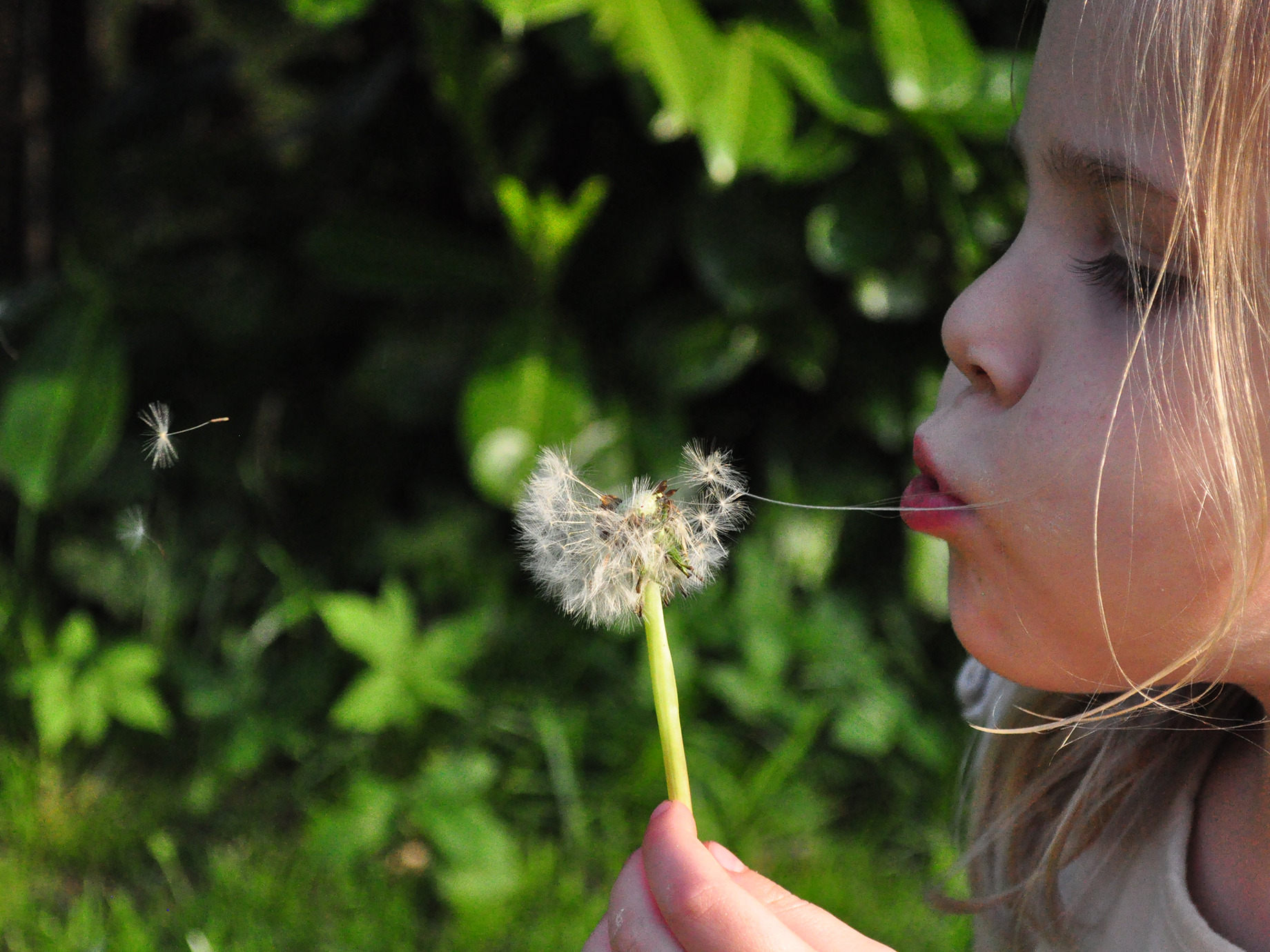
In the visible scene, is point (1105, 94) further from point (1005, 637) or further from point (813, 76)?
point (813, 76)

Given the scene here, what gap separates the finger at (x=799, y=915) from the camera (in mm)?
731

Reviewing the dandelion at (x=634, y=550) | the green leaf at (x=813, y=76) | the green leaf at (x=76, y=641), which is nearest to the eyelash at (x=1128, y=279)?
the dandelion at (x=634, y=550)

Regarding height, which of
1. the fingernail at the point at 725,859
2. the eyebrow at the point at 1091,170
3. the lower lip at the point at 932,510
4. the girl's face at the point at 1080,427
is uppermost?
the eyebrow at the point at 1091,170

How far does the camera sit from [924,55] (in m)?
1.58

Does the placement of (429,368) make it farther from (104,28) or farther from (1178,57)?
(1178,57)

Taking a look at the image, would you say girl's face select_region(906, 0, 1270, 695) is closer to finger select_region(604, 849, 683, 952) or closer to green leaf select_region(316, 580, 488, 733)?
finger select_region(604, 849, 683, 952)

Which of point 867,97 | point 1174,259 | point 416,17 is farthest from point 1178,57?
point 416,17

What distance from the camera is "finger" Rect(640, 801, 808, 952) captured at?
69 cm

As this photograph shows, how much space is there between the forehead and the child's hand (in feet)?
1.52

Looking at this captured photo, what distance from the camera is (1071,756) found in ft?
3.34

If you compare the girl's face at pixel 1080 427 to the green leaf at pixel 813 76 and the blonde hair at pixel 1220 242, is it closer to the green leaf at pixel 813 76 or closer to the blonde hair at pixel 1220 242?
the blonde hair at pixel 1220 242

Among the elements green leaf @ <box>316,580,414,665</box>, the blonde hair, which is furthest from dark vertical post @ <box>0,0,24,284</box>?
the blonde hair

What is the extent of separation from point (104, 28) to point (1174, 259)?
2.46m

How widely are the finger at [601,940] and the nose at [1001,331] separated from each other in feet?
1.41
